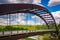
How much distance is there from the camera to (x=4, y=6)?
516 inches

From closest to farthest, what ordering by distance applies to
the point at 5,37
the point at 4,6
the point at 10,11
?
1. the point at 5,37
2. the point at 4,6
3. the point at 10,11

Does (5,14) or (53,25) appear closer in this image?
(5,14)

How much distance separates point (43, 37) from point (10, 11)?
5.98 meters

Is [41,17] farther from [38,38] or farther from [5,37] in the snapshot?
[5,37]

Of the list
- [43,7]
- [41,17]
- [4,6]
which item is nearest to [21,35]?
[4,6]

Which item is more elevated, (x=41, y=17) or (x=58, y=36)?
(x=41, y=17)

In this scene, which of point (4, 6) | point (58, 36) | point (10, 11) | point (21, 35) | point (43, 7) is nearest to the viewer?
point (21, 35)

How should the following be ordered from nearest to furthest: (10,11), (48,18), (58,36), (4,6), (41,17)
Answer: (4,6) → (10,11) → (58,36) → (41,17) → (48,18)

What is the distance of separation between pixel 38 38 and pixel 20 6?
5157 mm

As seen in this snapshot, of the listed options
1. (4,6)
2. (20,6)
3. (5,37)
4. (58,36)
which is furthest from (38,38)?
(5,37)

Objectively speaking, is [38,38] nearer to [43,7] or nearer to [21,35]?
[43,7]

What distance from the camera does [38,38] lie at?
18969 millimetres

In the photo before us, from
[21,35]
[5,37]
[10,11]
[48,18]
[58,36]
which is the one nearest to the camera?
[5,37]

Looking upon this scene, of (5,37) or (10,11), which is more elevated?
(10,11)
